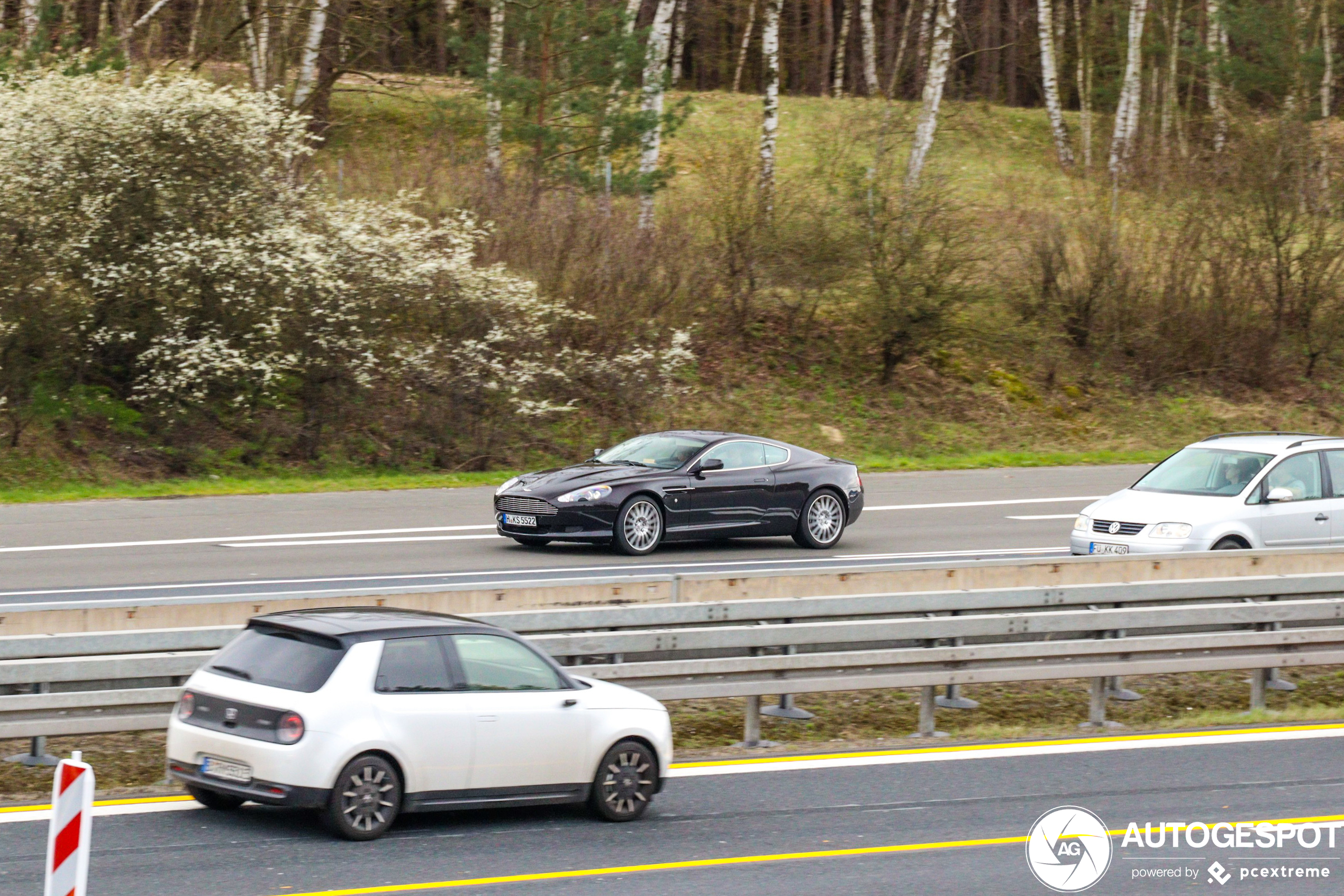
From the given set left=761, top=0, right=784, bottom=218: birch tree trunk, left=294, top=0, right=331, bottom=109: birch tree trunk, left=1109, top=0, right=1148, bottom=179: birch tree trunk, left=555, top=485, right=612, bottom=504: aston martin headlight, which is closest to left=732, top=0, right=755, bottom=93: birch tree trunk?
left=1109, top=0, right=1148, bottom=179: birch tree trunk

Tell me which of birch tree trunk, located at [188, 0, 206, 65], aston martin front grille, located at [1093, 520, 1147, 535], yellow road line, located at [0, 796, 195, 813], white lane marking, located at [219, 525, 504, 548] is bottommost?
white lane marking, located at [219, 525, 504, 548]

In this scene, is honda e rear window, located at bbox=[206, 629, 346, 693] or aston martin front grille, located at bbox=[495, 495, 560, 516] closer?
honda e rear window, located at bbox=[206, 629, 346, 693]

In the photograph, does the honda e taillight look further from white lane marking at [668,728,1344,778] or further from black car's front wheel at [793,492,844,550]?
black car's front wheel at [793,492,844,550]

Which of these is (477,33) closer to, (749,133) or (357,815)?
(749,133)

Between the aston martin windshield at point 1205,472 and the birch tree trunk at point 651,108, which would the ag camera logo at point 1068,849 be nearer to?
the aston martin windshield at point 1205,472

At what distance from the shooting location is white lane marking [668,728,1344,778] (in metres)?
9.49

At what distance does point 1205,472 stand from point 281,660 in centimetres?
1176

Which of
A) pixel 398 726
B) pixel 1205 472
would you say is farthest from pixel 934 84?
pixel 398 726

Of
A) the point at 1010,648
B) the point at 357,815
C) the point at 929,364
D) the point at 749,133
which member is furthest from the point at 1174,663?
the point at 749,133

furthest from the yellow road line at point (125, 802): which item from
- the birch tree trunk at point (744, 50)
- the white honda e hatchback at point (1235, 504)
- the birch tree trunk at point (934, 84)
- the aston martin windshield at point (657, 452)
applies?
the birch tree trunk at point (744, 50)

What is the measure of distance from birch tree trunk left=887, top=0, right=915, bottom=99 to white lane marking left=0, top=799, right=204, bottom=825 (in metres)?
29.4

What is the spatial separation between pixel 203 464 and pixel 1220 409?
20734mm

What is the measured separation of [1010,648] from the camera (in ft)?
34.8

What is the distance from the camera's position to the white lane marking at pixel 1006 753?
31.1 ft
